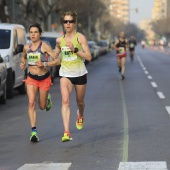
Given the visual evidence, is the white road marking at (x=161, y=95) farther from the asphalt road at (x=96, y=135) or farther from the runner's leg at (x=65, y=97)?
the runner's leg at (x=65, y=97)

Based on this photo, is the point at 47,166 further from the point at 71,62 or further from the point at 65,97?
the point at 71,62

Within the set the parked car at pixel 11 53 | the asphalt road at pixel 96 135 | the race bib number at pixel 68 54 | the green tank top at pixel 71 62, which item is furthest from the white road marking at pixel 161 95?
the race bib number at pixel 68 54

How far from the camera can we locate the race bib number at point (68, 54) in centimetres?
899

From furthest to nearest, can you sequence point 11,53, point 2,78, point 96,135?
point 11,53 < point 2,78 < point 96,135

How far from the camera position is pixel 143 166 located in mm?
7211

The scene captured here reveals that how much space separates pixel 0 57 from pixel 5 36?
240 cm

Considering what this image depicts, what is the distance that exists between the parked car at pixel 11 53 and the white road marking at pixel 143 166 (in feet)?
29.8

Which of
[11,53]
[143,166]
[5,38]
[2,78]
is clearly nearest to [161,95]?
[11,53]

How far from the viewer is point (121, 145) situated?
8883mm

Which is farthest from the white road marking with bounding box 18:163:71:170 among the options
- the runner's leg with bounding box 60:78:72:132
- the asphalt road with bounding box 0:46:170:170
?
the runner's leg with bounding box 60:78:72:132

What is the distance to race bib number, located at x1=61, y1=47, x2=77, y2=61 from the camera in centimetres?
899

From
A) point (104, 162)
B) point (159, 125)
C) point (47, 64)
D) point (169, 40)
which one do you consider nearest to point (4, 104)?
point (159, 125)

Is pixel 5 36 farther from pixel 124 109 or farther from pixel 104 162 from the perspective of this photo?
pixel 104 162

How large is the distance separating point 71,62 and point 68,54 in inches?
5.3
